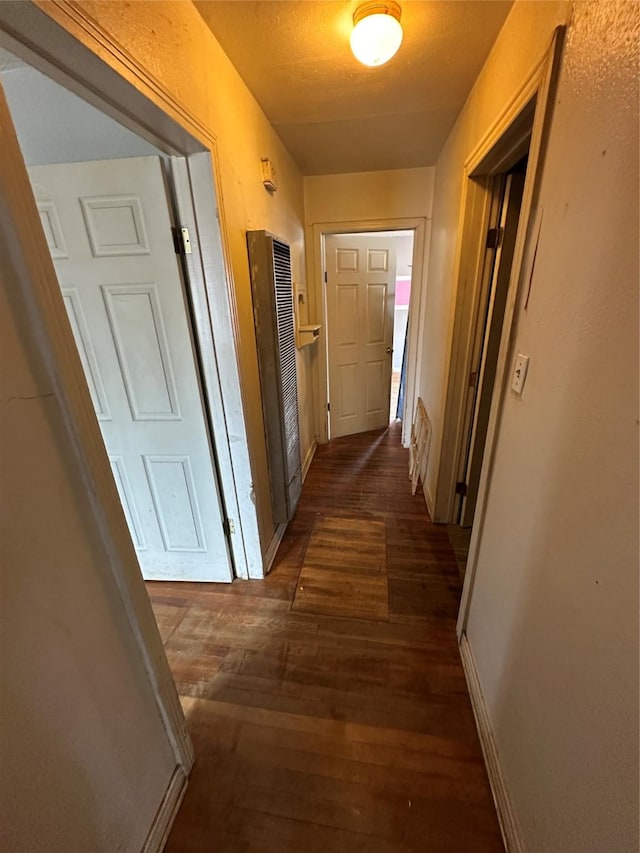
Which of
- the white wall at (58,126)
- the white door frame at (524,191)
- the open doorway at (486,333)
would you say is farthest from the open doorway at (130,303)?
the open doorway at (486,333)

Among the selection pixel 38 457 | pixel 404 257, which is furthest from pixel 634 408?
pixel 404 257

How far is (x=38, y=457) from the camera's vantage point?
0.62 m

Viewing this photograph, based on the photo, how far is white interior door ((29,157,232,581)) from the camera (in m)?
1.22

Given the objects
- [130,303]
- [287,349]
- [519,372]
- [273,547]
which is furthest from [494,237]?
[273,547]

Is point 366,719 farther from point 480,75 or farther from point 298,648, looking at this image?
point 480,75

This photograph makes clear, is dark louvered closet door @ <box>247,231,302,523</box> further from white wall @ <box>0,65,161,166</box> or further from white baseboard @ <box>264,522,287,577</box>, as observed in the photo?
white wall @ <box>0,65,161,166</box>

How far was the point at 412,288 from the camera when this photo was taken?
290cm

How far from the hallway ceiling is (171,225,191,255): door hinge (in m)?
0.64

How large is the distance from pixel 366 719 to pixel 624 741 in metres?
0.93

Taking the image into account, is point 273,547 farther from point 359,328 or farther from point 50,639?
point 359,328

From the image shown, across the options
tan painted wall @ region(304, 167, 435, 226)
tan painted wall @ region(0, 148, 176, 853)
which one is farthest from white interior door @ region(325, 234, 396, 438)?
tan painted wall @ region(0, 148, 176, 853)

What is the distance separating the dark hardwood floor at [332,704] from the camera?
0.97 m

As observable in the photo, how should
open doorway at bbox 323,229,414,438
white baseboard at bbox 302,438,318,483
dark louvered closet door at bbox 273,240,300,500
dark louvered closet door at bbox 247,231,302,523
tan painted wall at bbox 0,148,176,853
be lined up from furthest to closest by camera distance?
open doorway at bbox 323,229,414,438, white baseboard at bbox 302,438,318,483, dark louvered closet door at bbox 273,240,300,500, dark louvered closet door at bbox 247,231,302,523, tan painted wall at bbox 0,148,176,853

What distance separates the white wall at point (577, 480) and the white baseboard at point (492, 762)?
0.14 feet
